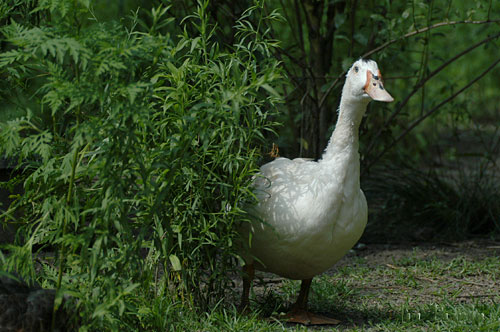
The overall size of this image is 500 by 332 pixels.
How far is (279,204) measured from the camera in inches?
137

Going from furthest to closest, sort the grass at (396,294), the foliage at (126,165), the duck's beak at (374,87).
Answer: the grass at (396,294) < the duck's beak at (374,87) < the foliage at (126,165)

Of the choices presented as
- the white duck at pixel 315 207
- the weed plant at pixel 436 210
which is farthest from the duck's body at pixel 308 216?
the weed plant at pixel 436 210

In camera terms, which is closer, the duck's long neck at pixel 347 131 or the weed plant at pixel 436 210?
the duck's long neck at pixel 347 131

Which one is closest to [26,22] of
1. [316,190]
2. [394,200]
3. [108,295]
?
[108,295]

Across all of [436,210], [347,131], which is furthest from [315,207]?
[436,210]

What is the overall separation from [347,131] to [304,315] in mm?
988

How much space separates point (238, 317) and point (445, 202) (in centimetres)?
286

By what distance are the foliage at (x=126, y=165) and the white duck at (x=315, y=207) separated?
16 cm

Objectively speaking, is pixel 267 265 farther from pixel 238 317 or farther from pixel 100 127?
pixel 100 127

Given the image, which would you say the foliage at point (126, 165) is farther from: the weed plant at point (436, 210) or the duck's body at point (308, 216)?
the weed plant at point (436, 210)

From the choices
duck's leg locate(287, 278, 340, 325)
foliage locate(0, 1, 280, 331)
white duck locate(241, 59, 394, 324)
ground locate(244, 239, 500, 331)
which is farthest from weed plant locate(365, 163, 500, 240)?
foliage locate(0, 1, 280, 331)

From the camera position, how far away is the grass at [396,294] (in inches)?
139

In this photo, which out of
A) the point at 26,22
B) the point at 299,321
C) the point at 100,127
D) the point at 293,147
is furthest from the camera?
the point at 293,147

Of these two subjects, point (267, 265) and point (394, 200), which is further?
point (394, 200)
